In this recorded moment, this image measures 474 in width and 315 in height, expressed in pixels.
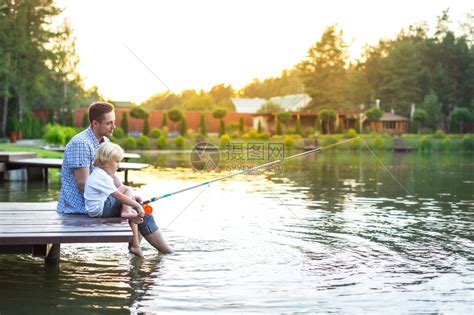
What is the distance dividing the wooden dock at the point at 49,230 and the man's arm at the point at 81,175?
27 cm

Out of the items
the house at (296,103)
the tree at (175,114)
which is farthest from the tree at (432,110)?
the tree at (175,114)

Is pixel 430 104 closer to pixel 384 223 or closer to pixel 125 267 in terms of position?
pixel 384 223

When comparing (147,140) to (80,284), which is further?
(147,140)

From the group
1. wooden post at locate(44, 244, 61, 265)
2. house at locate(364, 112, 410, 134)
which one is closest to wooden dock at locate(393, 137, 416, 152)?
house at locate(364, 112, 410, 134)

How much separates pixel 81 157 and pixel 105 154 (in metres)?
0.29

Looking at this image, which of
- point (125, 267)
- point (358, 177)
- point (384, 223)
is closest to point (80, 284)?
point (125, 267)

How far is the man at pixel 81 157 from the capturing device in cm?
590

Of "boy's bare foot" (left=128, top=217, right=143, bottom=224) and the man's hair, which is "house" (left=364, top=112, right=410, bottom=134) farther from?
"boy's bare foot" (left=128, top=217, right=143, bottom=224)

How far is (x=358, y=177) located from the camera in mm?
18641

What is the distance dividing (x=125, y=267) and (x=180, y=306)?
135 centimetres

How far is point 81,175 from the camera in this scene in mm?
5918

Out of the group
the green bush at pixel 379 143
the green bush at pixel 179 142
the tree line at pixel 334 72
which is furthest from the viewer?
the green bush at pixel 379 143

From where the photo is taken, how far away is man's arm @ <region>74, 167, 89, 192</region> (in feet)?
19.4

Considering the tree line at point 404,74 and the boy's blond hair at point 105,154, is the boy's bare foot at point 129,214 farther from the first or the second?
the tree line at point 404,74
